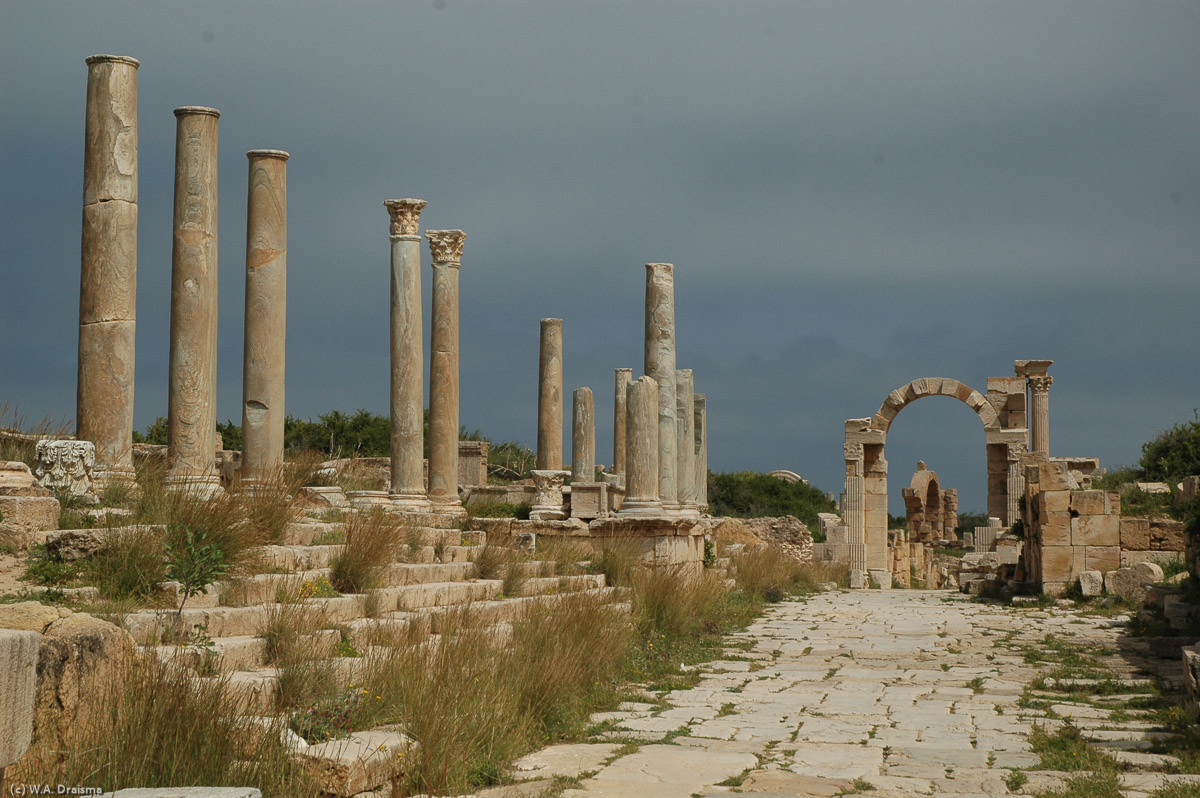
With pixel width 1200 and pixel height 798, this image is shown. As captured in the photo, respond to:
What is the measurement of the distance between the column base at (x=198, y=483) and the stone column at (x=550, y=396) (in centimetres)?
1318

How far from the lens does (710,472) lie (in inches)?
2208

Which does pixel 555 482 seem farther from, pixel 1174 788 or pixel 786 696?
pixel 1174 788

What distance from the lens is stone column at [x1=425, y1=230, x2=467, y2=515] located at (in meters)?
19.5

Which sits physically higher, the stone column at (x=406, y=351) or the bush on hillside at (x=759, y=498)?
the stone column at (x=406, y=351)

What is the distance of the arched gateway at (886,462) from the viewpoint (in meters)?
33.6

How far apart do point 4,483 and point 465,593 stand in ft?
15.0

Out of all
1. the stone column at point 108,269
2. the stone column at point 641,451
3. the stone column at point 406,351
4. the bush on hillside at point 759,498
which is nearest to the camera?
the stone column at point 108,269

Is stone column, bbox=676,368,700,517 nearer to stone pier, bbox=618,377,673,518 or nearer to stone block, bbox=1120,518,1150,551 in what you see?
stone pier, bbox=618,377,673,518

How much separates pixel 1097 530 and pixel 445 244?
12.7m

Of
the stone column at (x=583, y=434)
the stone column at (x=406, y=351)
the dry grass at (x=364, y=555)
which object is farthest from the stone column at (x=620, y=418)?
the dry grass at (x=364, y=555)

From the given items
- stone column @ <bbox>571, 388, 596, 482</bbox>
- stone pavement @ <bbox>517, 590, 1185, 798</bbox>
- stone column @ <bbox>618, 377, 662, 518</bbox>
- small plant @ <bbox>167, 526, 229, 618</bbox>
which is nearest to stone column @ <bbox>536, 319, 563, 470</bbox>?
stone column @ <bbox>571, 388, 596, 482</bbox>

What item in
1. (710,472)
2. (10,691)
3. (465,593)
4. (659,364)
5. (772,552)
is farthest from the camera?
(710,472)

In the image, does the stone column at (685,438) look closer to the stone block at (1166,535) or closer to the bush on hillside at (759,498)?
the stone block at (1166,535)

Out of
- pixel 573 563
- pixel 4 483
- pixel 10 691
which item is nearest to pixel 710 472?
pixel 573 563
